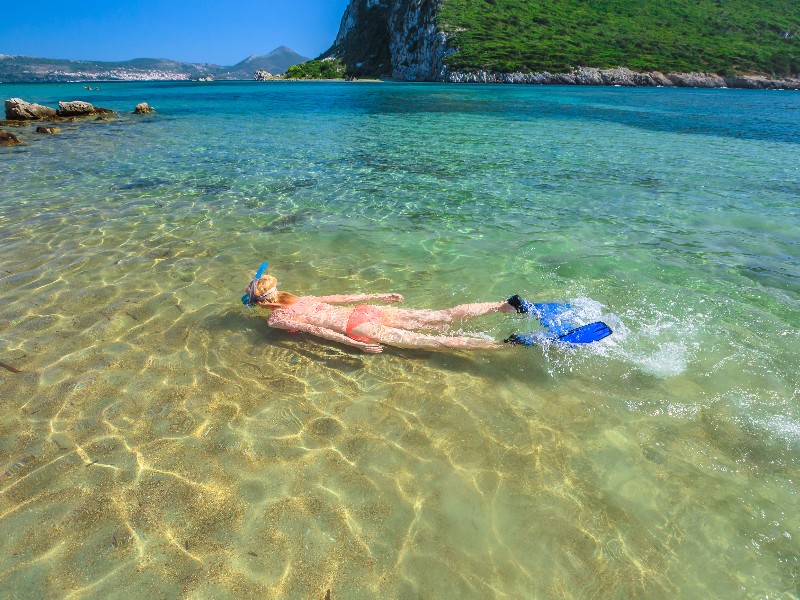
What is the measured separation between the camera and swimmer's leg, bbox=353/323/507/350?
5781 millimetres

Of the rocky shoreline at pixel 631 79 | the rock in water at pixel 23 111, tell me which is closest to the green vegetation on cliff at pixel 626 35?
the rocky shoreline at pixel 631 79

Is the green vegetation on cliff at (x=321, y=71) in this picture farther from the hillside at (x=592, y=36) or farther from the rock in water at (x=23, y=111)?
the rock in water at (x=23, y=111)

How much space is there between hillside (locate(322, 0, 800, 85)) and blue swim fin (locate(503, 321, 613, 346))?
10419 centimetres

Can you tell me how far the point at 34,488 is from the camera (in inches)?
154

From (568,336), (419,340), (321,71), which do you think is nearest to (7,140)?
(419,340)

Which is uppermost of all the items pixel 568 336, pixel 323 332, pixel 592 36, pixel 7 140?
pixel 592 36

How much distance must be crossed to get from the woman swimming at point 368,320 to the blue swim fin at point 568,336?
269mm

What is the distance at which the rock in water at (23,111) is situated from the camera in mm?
30461

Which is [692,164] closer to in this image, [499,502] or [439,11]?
[499,502]

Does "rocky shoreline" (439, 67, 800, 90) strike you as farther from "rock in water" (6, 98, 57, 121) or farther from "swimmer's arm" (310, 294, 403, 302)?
"swimmer's arm" (310, 294, 403, 302)

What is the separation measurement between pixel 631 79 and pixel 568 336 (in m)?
105

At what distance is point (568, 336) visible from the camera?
5.89m

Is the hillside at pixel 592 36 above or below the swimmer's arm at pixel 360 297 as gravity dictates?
above

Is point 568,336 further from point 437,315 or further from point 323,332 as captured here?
point 323,332
